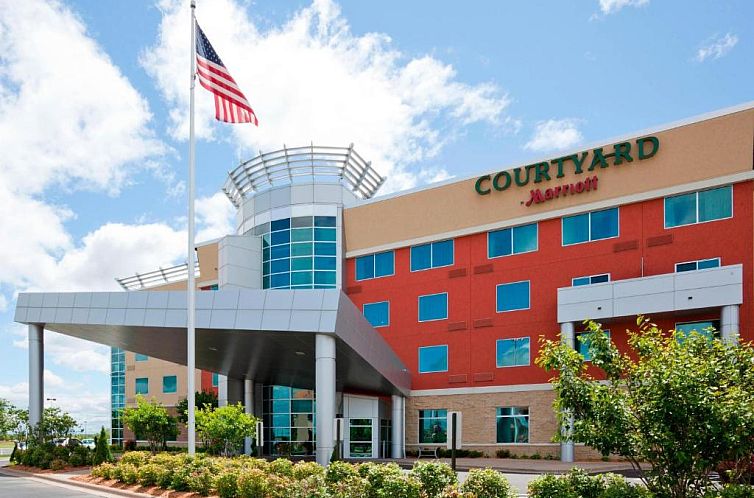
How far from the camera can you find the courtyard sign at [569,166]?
34.8 m

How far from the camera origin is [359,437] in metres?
39.5

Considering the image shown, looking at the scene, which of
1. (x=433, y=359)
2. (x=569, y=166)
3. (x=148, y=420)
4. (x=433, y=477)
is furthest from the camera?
(x=148, y=420)

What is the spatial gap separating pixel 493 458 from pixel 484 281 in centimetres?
936

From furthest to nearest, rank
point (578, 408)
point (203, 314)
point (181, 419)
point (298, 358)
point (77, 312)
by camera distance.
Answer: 1. point (181, 419)
2. point (298, 358)
3. point (77, 312)
4. point (203, 314)
5. point (578, 408)

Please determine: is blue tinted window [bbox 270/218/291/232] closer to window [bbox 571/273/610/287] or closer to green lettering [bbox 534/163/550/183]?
green lettering [bbox 534/163/550/183]

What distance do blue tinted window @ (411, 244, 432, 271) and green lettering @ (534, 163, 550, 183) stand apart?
7.52 meters

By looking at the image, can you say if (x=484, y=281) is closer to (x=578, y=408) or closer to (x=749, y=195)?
(x=749, y=195)

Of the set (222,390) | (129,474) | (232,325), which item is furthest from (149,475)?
(222,390)

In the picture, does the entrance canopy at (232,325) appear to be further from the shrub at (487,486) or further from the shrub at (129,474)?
the shrub at (487,486)

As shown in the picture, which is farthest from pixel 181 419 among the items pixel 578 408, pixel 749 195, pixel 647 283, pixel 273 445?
pixel 578 408

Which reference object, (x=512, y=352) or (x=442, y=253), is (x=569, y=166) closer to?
(x=442, y=253)

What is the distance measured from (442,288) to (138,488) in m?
23.3

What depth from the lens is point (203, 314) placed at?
82.6 feet

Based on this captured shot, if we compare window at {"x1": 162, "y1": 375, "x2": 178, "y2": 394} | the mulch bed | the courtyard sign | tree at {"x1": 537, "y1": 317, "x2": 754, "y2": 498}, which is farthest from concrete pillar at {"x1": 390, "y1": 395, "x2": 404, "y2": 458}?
tree at {"x1": 537, "y1": 317, "x2": 754, "y2": 498}
